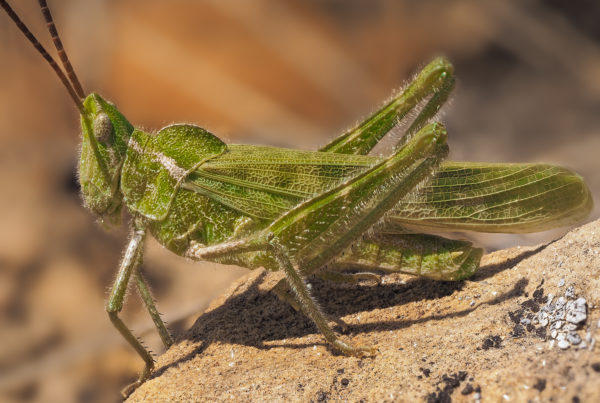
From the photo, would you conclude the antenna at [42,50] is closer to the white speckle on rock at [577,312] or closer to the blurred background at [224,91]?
the blurred background at [224,91]

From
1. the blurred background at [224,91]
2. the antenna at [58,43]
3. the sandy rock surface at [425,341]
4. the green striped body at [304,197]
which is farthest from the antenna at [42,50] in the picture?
the blurred background at [224,91]

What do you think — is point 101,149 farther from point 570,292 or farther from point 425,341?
point 570,292

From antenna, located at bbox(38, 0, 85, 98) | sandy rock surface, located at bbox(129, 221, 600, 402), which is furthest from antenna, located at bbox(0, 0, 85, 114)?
sandy rock surface, located at bbox(129, 221, 600, 402)

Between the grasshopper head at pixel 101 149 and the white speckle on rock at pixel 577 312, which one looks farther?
the grasshopper head at pixel 101 149

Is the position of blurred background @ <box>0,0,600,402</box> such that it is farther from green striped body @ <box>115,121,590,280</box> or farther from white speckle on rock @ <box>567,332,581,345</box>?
white speckle on rock @ <box>567,332,581,345</box>

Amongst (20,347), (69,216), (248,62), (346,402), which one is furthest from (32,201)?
(346,402)

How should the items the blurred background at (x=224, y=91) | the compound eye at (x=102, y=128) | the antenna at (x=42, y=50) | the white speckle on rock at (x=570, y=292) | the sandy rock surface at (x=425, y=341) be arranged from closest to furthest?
1. the sandy rock surface at (x=425, y=341)
2. the white speckle on rock at (x=570, y=292)
3. the antenna at (x=42, y=50)
4. the compound eye at (x=102, y=128)
5. the blurred background at (x=224, y=91)
